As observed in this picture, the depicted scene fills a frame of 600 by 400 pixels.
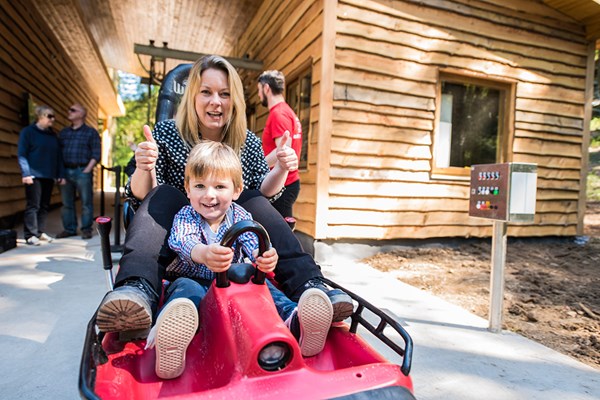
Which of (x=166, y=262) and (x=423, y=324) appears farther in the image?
(x=423, y=324)

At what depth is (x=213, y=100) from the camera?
196cm

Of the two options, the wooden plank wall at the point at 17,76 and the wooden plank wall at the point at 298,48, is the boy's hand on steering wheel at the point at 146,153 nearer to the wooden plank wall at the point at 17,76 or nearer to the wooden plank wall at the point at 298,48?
the wooden plank wall at the point at 298,48

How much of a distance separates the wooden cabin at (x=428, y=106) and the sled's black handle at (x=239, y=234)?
10.8 ft

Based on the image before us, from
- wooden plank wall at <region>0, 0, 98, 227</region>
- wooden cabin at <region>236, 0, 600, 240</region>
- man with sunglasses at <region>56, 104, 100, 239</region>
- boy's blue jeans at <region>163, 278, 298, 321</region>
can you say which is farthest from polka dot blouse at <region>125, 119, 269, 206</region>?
wooden plank wall at <region>0, 0, 98, 227</region>

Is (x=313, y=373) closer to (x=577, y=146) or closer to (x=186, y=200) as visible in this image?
(x=186, y=200)

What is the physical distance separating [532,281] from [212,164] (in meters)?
3.48

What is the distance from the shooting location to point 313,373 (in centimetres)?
118

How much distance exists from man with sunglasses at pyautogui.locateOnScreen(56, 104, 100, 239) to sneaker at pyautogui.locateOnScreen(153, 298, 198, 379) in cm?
473

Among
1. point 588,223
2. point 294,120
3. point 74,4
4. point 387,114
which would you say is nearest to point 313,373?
point 294,120

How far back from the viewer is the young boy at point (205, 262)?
126 cm

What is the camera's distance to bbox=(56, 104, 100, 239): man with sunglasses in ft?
17.5

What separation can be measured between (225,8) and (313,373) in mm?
7667

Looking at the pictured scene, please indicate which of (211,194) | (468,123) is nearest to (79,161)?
(211,194)

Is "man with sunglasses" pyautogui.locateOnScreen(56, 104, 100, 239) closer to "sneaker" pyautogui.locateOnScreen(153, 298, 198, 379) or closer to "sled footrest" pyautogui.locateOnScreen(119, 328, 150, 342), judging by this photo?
"sled footrest" pyautogui.locateOnScreen(119, 328, 150, 342)
